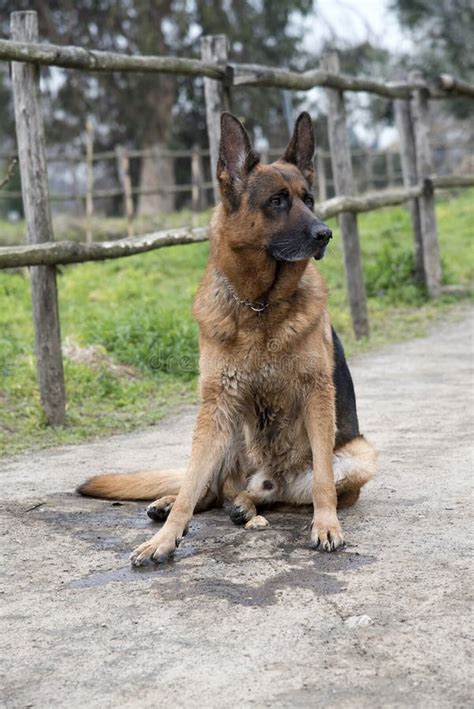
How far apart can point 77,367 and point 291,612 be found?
4626 millimetres

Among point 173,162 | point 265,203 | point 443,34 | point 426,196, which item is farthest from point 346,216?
point 173,162

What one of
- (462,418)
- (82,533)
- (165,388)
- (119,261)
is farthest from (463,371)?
(119,261)

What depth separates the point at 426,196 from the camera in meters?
11.2

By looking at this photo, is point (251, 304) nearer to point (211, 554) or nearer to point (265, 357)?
point (265, 357)

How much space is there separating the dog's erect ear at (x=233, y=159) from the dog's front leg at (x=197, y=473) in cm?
90

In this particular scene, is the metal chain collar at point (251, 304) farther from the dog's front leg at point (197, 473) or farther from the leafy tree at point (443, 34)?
the leafy tree at point (443, 34)

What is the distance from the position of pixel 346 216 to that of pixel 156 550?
6.03 metres

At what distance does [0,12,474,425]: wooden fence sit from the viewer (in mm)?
5961

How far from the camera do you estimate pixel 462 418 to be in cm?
605

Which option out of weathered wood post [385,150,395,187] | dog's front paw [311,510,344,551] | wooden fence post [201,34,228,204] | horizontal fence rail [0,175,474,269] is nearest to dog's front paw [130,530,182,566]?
dog's front paw [311,510,344,551]

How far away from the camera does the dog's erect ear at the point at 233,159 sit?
415 centimetres

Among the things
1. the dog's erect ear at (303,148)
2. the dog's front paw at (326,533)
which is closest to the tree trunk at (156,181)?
the dog's erect ear at (303,148)

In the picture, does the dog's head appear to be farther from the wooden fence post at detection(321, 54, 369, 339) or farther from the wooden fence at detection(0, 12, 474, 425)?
the wooden fence post at detection(321, 54, 369, 339)

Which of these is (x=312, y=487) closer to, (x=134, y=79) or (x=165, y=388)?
(x=165, y=388)
